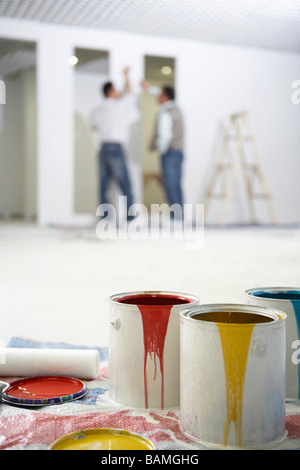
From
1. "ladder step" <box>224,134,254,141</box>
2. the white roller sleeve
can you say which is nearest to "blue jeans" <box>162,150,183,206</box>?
"ladder step" <box>224,134,254,141</box>

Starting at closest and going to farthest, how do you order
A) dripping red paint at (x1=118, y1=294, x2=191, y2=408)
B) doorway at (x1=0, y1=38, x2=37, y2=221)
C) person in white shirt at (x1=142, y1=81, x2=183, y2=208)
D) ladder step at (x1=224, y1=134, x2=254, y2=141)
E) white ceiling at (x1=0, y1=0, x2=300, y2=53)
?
dripping red paint at (x1=118, y1=294, x2=191, y2=408) → white ceiling at (x1=0, y1=0, x2=300, y2=53) → person in white shirt at (x1=142, y1=81, x2=183, y2=208) → ladder step at (x1=224, y1=134, x2=254, y2=141) → doorway at (x1=0, y1=38, x2=37, y2=221)

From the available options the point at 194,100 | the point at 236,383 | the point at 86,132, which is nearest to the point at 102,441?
the point at 236,383

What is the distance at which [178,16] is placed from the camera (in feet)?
18.9

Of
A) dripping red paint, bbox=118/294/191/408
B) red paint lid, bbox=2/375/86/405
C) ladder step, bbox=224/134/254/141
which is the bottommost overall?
red paint lid, bbox=2/375/86/405

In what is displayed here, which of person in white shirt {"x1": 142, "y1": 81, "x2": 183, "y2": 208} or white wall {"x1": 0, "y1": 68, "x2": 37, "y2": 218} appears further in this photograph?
white wall {"x1": 0, "y1": 68, "x2": 37, "y2": 218}

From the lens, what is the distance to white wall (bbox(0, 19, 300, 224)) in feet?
19.5

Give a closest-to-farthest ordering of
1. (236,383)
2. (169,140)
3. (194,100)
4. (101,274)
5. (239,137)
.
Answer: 1. (236,383)
2. (101,274)
3. (169,140)
4. (239,137)
5. (194,100)

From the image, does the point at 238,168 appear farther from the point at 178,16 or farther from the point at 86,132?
the point at 86,132

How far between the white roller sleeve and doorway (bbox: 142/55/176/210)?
5.60 metres

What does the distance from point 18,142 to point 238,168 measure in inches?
129

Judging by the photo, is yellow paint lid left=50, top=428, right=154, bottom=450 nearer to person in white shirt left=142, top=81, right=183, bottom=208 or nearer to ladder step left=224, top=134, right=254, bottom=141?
person in white shirt left=142, top=81, right=183, bottom=208

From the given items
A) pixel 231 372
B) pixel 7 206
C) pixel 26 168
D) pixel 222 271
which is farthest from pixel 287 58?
pixel 231 372
